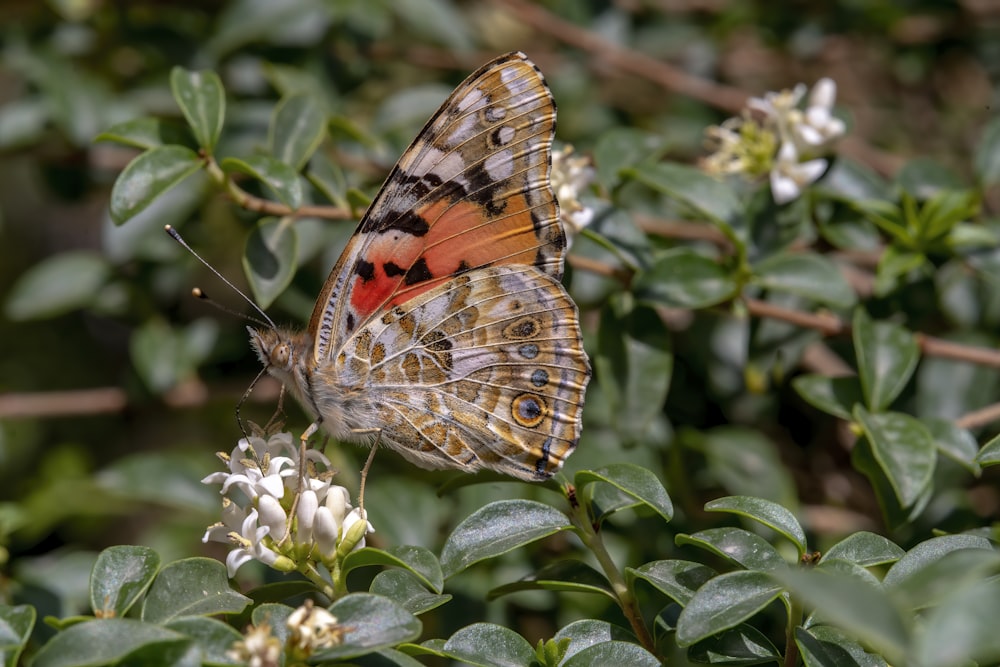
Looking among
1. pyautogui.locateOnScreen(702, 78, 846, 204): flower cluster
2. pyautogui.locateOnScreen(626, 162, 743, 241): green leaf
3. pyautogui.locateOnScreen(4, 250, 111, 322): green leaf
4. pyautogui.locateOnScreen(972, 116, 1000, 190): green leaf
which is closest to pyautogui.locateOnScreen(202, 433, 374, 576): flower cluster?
pyautogui.locateOnScreen(626, 162, 743, 241): green leaf

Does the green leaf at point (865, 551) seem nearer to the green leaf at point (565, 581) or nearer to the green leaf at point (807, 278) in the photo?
the green leaf at point (565, 581)

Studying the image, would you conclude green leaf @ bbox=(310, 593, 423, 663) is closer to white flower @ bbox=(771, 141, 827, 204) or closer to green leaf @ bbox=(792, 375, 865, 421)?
green leaf @ bbox=(792, 375, 865, 421)

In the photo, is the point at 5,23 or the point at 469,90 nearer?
the point at 469,90

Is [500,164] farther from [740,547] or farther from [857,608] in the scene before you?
[857,608]

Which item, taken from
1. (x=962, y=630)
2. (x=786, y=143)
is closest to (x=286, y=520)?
(x=962, y=630)

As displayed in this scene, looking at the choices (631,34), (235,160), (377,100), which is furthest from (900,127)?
(235,160)

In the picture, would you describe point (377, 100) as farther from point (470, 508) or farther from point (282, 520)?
point (282, 520)
